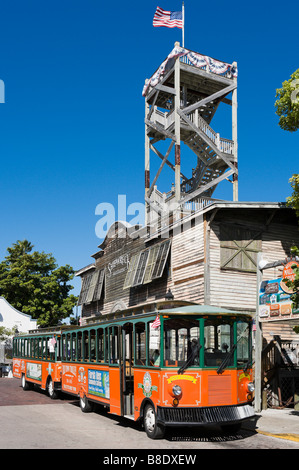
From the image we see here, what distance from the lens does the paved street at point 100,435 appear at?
9.88m

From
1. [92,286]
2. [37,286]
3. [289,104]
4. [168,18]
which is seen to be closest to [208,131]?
[168,18]

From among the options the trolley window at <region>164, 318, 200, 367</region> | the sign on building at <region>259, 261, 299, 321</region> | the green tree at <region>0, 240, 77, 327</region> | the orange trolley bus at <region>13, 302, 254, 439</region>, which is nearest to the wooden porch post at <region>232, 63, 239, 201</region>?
the sign on building at <region>259, 261, 299, 321</region>

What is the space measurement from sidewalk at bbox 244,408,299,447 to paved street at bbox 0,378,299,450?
0.17 metres

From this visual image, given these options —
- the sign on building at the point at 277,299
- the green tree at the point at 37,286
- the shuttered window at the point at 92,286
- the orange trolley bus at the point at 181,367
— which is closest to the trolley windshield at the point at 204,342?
the orange trolley bus at the point at 181,367

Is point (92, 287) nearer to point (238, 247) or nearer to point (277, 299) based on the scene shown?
point (238, 247)

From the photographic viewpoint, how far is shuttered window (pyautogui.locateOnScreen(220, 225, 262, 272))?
19.4m

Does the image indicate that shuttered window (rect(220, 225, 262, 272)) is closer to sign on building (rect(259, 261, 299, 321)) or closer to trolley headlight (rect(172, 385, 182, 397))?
sign on building (rect(259, 261, 299, 321))

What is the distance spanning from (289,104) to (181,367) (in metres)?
8.91

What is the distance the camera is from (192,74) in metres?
30.3

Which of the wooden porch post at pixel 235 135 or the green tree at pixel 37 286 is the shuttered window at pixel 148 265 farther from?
the green tree at pixel 37 286

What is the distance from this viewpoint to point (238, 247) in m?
19.7
